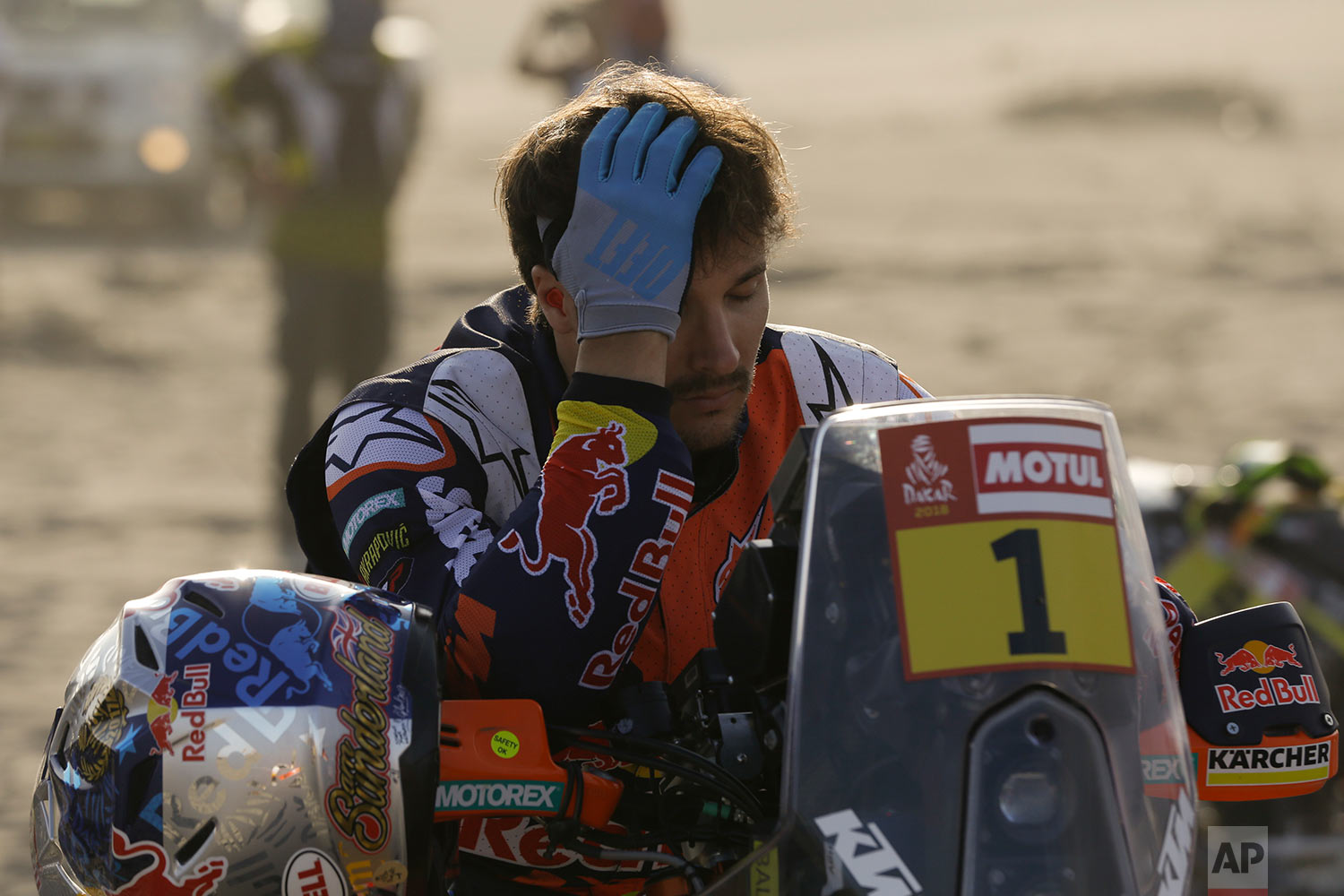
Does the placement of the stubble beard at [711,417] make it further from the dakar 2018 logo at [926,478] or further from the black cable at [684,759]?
the dakar 2018 logo at [926,478]

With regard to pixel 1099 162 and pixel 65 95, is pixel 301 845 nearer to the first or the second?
pixel 65 95

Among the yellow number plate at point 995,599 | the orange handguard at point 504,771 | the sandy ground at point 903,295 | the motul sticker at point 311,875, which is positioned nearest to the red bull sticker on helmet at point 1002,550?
the yellow number plate at point 995,599

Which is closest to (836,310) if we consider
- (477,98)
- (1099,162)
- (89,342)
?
(89,342)

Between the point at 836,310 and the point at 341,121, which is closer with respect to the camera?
the point at 341,121

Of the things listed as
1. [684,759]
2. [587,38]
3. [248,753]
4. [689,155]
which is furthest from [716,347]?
[587,38]

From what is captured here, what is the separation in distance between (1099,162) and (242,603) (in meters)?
15.0

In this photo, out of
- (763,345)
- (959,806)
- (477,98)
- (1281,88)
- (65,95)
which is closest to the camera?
(959,806)

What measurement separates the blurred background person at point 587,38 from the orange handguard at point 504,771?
4.92m

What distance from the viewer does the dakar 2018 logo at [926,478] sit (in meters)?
1.36

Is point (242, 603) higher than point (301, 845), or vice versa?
point (242, 603)

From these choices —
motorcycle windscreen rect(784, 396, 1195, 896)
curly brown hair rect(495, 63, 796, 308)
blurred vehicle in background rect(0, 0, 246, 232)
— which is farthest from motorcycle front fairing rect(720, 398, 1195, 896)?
blurred vehicle in background rect(0, 0, 246, 232)

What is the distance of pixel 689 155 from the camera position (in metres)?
1.77

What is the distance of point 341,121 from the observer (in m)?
6.65

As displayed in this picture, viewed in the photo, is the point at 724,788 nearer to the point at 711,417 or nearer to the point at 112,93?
the point at 711,417
